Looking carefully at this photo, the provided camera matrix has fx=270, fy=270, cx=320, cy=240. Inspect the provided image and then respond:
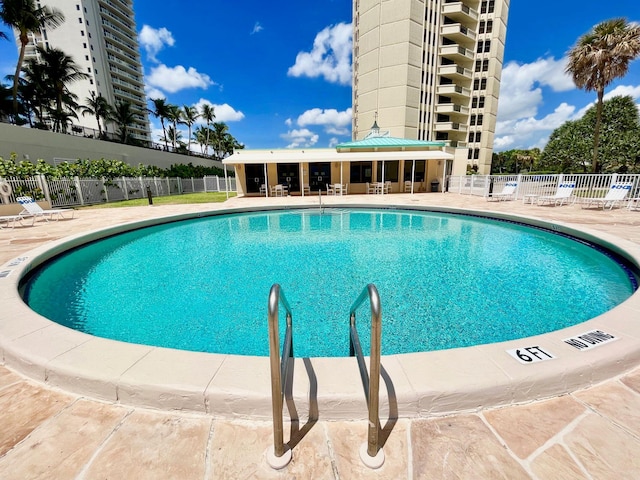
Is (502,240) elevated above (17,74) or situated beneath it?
situated beneath

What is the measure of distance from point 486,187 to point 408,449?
59.0ft

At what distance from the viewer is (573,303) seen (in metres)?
4.51

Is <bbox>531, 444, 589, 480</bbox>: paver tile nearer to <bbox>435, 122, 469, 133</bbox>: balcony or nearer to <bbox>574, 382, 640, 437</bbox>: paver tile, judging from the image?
<bbox>574, 382, 640, 437</bbox>: paver tile

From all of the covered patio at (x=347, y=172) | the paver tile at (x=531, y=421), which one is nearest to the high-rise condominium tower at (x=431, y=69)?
the covered patio at (x=347, y=172)

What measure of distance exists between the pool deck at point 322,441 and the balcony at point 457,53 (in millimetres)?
41259

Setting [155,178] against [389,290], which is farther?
[155,178]

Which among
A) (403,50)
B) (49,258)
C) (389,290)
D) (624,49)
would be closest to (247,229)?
(49,258)

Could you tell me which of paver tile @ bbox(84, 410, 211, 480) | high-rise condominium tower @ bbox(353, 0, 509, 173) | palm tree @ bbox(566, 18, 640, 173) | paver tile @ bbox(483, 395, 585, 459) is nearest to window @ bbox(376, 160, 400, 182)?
palm tree @ bbox(566, 18, 640, 173)

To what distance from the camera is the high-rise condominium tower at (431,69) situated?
3077 cm

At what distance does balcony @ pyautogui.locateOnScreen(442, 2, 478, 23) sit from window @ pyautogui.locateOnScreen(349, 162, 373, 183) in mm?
27657

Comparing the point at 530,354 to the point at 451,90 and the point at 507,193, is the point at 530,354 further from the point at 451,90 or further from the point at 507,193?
the point at 451,90

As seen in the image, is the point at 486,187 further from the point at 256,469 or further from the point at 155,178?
the point at 155,178

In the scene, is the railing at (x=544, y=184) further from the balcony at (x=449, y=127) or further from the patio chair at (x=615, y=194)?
the balcony at (x=449, y=127)

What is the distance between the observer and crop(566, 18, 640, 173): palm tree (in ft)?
50.3
